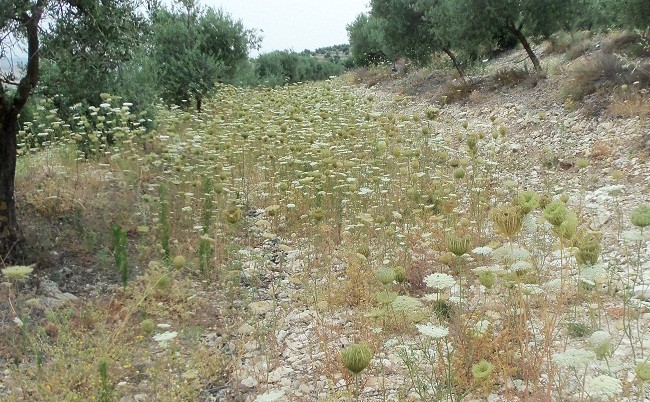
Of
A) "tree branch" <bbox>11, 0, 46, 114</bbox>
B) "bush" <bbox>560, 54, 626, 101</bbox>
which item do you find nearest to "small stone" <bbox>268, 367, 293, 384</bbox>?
"tree branch" <bbox>11, 0, 46, 114</bbox>

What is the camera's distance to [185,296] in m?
4.43

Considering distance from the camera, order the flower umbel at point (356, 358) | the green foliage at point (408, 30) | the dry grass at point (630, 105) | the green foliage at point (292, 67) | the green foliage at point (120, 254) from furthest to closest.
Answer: the green foliage at point (292, 67) → the green foliage at point (408, 30) → the dry grass at point (630, 105) → the green foliage at point (120, 254) → the flower umbel at point (356, 358)

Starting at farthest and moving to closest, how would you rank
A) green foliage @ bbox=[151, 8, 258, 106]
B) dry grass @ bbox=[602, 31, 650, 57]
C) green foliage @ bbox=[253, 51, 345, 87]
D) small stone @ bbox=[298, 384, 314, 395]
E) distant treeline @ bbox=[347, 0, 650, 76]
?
green foliage @ bbox=[253, 51, 345, 87]
green foliage @ bbox=[151, 8, 258, 106]
distant treeline @ bbox=[347, 0, 650, 76]
dry grass @ bbox=[602, 31, 650, 57]
small stone @ bbox=[298, 384, 314, 395]

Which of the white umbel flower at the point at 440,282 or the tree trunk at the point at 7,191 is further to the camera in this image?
the tree trunk at the point at 7,191

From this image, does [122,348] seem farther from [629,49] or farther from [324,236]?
[629,49]

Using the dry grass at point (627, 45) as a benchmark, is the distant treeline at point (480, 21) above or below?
above

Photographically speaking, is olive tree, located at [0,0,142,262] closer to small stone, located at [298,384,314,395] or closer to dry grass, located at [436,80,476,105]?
small stone, located at [298,384,314,395]

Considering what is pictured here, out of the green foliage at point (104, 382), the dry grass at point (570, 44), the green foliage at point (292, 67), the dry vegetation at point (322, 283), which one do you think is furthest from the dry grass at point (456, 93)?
the green foliage at point (292, 67)

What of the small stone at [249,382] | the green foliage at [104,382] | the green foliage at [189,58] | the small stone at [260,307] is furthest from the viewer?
the green foliage at [189,58]

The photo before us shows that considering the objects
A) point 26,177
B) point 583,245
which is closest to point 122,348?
point 583,245

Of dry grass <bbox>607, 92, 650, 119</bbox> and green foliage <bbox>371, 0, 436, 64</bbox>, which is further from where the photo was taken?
green foliage <bbox>371, 0, 436, 64</bbox>

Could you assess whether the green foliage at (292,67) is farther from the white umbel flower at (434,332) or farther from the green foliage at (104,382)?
the white umbel flower at (434,332)

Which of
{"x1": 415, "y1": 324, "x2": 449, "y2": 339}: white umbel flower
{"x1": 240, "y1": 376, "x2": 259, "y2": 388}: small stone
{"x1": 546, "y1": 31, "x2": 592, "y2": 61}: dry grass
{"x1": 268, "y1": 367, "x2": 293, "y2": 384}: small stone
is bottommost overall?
{"x1": 268, "y1": 367, "x2": 293, "y2": 384}: small stone

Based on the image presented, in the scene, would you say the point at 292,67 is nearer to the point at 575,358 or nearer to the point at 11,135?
the point at 11,135
